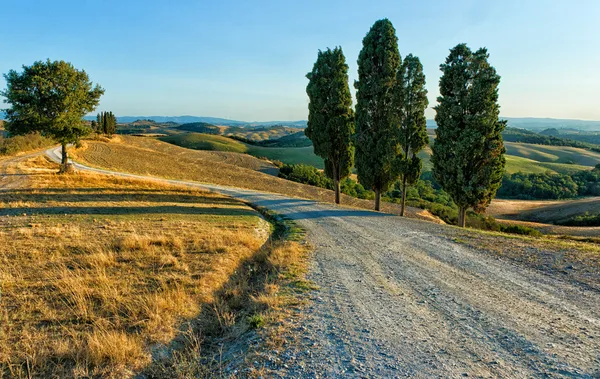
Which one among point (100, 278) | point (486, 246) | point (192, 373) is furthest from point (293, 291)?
point (486, 246)

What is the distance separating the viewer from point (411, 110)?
2353 centimetres

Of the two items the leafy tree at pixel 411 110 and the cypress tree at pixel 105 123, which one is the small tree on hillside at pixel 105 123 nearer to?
the cypress tree at pixel 105 123

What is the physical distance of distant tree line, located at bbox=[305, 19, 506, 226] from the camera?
20.1 m

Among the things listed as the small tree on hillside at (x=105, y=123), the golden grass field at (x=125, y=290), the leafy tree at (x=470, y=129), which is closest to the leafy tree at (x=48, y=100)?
the golden grass field at (x=125, y=290)

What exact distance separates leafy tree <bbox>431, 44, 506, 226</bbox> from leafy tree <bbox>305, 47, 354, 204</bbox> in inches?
308

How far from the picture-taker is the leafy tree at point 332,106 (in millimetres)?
26797

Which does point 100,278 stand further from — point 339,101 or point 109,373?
point 339,101

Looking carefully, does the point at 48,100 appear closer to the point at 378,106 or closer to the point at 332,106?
the point at 332,106

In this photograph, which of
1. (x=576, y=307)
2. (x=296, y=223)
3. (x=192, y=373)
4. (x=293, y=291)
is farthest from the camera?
(x=296, y=223)

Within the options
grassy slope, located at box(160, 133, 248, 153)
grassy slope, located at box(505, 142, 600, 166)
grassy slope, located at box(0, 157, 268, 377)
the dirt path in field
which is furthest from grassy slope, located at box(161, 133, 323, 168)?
grassy slope, located at box(505, 142, 600, 166)

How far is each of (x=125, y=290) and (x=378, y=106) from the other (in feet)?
70.8

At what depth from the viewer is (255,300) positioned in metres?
6.83

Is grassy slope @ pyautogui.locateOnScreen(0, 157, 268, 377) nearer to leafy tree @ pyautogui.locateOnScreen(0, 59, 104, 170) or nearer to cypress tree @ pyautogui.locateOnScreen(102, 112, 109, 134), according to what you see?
leafy tree @ pyautogui.locateOnScreen(0, 59, 104, 170)

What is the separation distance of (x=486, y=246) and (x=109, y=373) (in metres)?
11.9
